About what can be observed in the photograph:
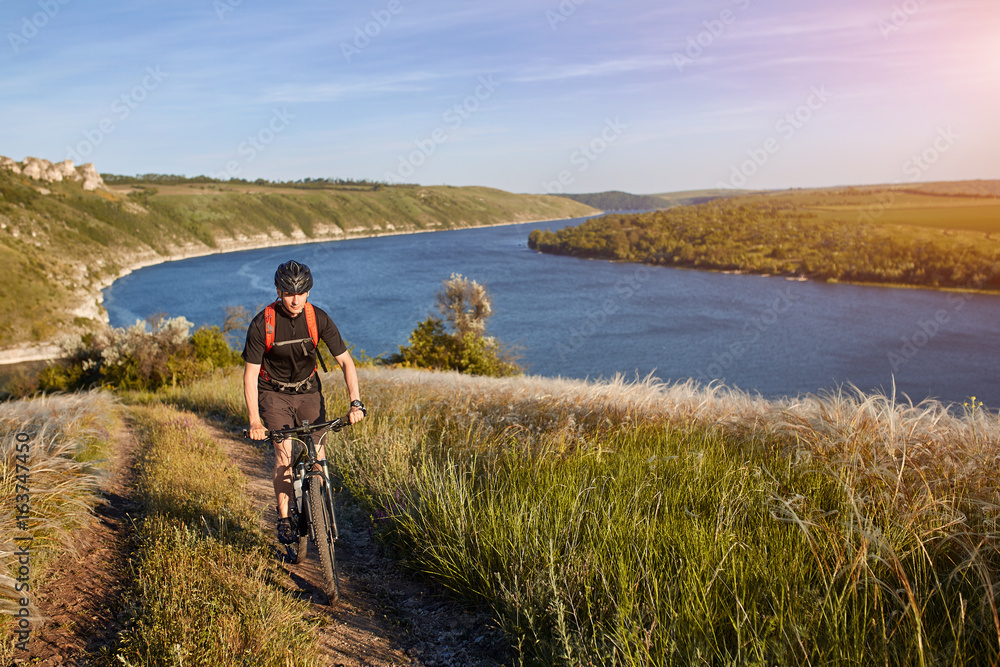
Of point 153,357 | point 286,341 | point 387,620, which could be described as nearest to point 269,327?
point 286,341

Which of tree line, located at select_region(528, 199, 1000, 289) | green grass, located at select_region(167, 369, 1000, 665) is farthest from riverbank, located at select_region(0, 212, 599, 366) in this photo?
tree line, located at select_region(528, 199, 1000, 289)

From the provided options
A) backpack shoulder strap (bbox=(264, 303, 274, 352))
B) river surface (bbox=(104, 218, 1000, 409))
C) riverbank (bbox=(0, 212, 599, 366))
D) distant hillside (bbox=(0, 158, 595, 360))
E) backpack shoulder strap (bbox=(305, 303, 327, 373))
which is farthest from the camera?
distant hillside (bbox=(0, 158, 595, 360))

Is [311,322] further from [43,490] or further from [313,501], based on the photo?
[43,490]

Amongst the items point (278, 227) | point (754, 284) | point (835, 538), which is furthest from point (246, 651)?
point (278, 227)

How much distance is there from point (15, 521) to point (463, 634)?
2.94 m

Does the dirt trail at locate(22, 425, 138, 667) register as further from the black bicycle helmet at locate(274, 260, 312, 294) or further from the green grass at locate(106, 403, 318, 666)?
the black bicycle helmet at locate(274, 260, 312, 294)

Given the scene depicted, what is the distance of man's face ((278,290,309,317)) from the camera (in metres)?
3.28

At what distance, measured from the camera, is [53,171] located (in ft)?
413

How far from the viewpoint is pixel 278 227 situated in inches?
5664

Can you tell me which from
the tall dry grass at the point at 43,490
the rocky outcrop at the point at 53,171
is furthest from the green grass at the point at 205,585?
the rocky outcrop at the point at 53,171

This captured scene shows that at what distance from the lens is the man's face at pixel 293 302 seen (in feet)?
10.8

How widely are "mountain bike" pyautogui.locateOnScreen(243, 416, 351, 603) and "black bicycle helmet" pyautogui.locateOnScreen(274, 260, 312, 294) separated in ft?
2.52

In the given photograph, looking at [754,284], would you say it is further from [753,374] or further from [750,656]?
[750,656]

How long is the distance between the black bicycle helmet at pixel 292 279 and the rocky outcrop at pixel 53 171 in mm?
144699
